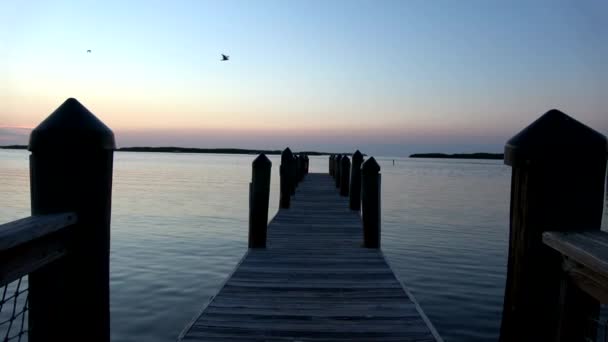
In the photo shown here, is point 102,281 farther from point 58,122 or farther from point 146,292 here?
point 146,292

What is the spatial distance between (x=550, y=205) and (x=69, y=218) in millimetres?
2247

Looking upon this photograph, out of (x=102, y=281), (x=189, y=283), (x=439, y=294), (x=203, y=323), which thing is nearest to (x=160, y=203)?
(x=189, y=283)

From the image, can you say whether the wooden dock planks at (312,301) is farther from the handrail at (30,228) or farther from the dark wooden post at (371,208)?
the handrail at (30,228)

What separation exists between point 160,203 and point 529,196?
76.5 feet

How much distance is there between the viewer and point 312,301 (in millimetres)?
4988

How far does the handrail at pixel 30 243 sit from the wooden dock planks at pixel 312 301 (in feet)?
6.77

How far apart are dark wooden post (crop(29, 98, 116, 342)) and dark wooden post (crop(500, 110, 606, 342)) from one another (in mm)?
2068

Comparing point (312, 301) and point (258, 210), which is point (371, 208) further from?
point (312, 301)

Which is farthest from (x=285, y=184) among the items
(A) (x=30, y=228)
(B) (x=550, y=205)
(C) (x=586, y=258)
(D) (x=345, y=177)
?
(C) (x=586, y=258)

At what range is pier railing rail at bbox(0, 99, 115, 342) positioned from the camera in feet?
7.18

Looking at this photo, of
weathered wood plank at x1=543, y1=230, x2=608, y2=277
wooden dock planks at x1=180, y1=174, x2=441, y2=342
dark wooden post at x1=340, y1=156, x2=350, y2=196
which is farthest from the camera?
dark wooden post at x1=340, y1=156, x2=350, y2=196

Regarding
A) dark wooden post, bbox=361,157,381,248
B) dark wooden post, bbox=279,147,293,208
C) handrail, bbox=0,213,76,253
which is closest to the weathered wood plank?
handrail, bbox=0,213,76,253

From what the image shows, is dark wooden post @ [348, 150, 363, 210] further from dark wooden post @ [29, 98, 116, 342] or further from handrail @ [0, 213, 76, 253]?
handrail @ [0, 213, 76, 253]

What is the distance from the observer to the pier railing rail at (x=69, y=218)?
2189 millimetres
